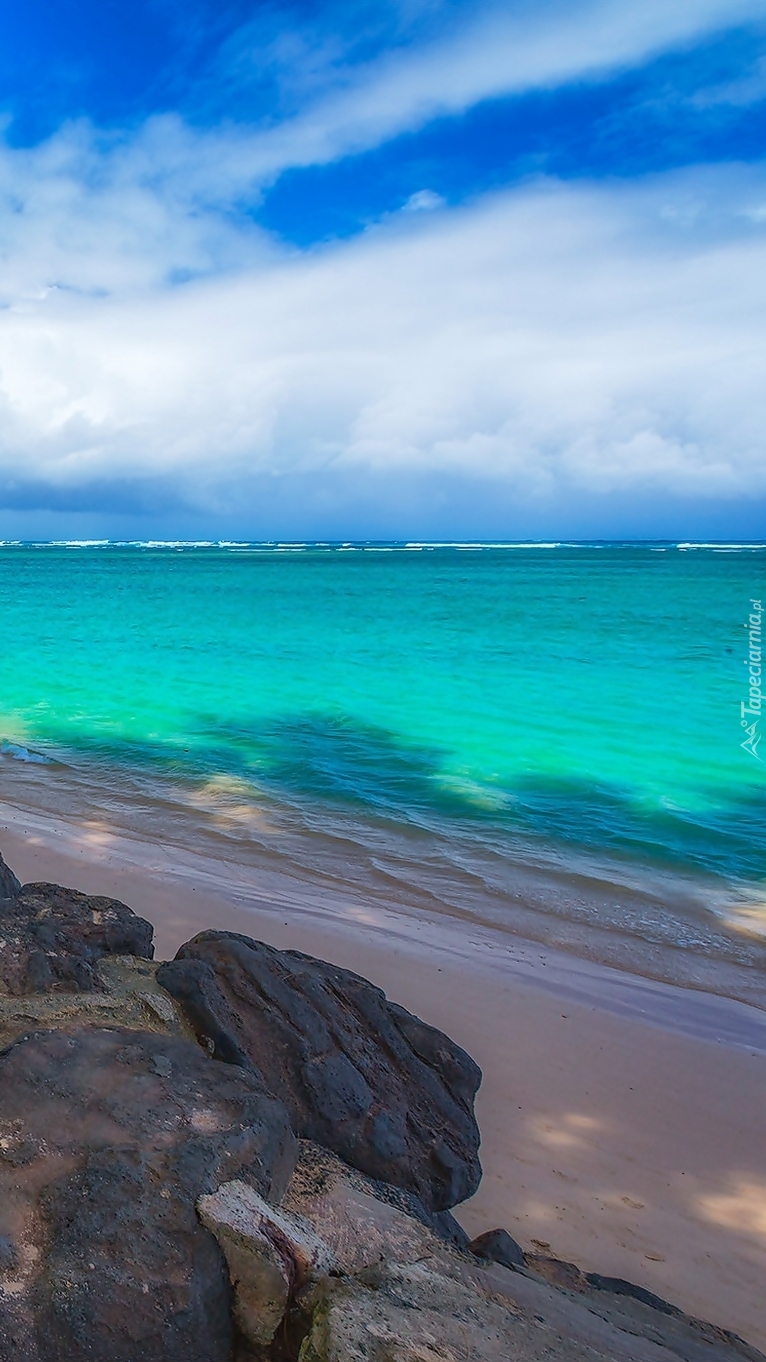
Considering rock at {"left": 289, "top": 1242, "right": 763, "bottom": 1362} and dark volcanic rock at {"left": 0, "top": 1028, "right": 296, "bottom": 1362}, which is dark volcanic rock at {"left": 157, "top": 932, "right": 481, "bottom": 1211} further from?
rock at {"left": 289, "top": 1242, "right": 763, "bottom": 1362}

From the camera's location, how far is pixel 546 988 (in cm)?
645

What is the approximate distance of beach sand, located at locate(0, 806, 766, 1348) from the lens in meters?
4.02

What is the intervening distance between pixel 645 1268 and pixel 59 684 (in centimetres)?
2142

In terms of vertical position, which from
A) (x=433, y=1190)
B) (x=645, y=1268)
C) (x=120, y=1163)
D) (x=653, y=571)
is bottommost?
(x=645, y=1268)

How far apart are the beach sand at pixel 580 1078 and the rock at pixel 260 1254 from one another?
186 cm

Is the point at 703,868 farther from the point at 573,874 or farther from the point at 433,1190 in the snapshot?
the point at 433,1190

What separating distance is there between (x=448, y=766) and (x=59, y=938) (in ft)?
34.9

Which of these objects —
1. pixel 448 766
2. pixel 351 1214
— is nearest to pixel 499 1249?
pixel 351 1214

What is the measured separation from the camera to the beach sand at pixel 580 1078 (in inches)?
158

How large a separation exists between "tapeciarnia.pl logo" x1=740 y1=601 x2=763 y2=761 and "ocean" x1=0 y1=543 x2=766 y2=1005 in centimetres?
16

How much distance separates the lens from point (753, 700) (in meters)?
22.3

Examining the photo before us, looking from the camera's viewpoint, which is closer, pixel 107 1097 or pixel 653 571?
pixel 107 1097

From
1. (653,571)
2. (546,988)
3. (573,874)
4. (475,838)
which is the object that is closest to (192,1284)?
(546,988)

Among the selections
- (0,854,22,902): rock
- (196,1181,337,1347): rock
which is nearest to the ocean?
(0,854,22,902): rock
